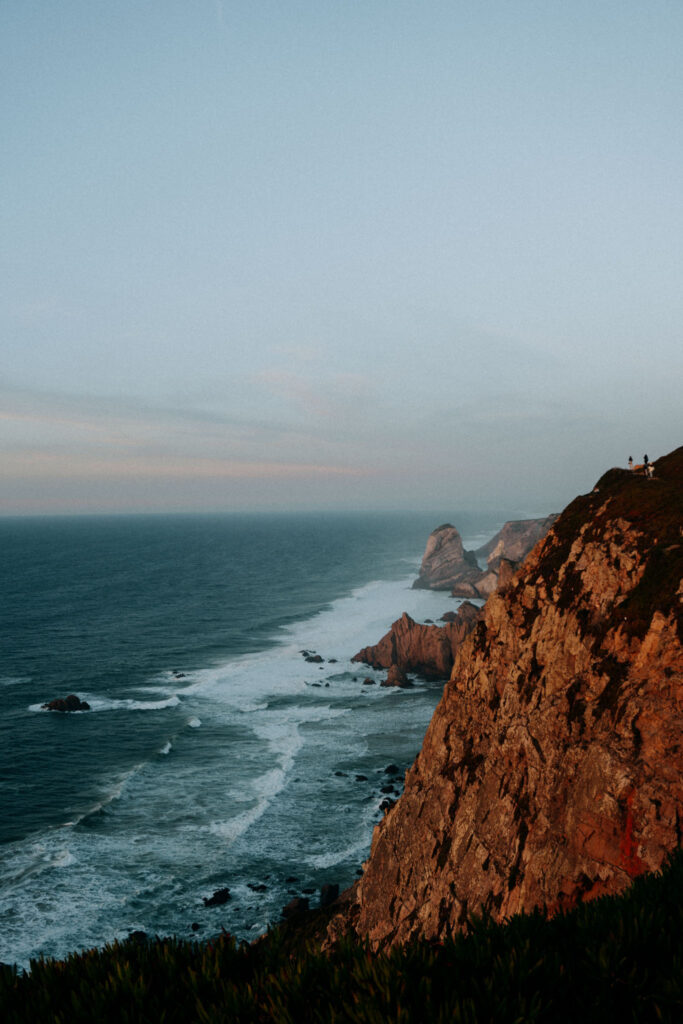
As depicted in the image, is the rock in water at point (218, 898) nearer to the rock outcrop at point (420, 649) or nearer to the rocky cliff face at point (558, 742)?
the rocky cliff face at point (558, 742)

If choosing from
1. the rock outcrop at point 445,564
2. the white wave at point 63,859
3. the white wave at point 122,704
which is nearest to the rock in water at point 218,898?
the white wave at point 63,859

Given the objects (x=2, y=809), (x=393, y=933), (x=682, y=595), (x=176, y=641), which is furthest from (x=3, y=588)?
(x=682, y=595)

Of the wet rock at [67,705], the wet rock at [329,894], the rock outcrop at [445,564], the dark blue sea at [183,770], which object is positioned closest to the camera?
the wet rock at [329,894]

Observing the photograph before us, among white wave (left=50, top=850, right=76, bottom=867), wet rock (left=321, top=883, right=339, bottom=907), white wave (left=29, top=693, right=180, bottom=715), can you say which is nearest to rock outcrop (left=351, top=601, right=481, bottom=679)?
white wave (left=29, top=693, right=180, bottom=715)

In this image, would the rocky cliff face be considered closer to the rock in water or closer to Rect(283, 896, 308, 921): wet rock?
Rect(283, 896, 308, 921): wet rock

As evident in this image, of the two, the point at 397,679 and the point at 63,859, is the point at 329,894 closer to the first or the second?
the point at 63,859

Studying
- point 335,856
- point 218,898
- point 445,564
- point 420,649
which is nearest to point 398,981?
point 218,898
